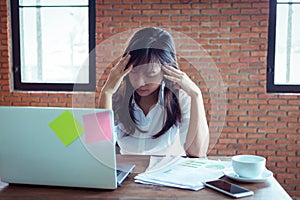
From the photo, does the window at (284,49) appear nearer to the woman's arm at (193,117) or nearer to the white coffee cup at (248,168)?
the woman's arm at (193,117)

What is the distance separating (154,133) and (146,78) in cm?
26

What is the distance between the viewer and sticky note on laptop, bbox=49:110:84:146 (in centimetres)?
112

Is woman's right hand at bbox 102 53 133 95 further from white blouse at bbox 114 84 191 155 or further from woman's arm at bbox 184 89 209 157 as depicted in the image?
woman's arm at bbox 184 89 209 157

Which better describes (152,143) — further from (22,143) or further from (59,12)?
(59,12)

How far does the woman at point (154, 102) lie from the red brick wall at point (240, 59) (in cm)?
178

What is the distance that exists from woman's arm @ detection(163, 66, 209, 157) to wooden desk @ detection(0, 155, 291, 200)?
0.43 metres

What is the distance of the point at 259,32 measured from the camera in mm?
3471

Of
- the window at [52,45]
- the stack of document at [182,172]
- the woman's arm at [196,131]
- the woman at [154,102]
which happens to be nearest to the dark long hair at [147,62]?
the woman at [154,102]

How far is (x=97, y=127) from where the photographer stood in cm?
111

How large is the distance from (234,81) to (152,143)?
2.01 m

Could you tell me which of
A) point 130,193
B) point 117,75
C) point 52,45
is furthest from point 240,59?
point 130,193

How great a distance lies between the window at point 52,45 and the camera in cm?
372

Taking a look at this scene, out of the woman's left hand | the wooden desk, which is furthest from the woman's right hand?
the wooden desk

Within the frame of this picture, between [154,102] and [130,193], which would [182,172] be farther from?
[154,102]
